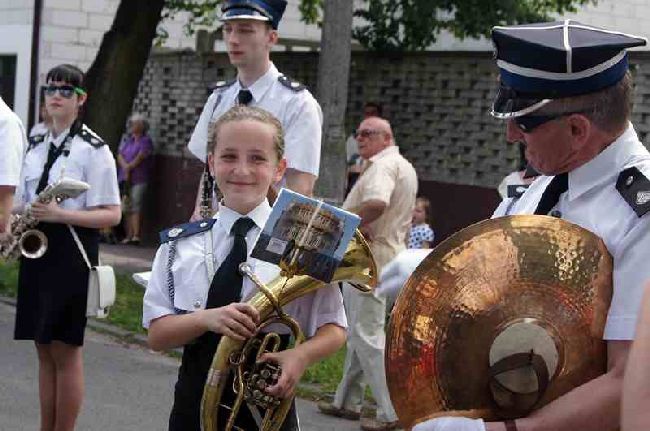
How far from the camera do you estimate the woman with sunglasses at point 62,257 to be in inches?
237

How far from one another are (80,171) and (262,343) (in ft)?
9.72

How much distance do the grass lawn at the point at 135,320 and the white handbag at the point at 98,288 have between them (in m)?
0.55

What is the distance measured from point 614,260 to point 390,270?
0.54 meters

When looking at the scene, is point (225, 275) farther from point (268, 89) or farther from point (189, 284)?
point (268, 89)

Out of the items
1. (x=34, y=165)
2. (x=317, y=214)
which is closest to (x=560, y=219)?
(x=317, y=214)

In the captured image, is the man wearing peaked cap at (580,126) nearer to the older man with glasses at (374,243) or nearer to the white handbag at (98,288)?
the white handbag at (98,288)

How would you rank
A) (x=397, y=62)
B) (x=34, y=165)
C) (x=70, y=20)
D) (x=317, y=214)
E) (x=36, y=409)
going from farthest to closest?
(x=70, y=20) < (x=397, y=62) < (x=36, y=409) < (x=34, y=165) < (x=317, y=214)

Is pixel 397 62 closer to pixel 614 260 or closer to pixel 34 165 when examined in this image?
pixel 34 165

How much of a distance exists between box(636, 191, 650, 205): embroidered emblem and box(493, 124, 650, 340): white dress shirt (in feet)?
0.08

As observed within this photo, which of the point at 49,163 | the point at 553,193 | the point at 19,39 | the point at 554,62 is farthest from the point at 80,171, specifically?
the point at 19,39

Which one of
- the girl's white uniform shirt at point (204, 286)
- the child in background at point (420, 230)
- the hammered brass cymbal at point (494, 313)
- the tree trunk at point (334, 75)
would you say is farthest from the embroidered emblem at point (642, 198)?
the child in background at point (420, 230)

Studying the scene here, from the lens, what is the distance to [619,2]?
21.4m

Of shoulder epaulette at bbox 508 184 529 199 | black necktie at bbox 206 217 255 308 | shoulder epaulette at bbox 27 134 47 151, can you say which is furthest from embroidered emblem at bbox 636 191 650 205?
shoulder epaulette at bbox 27 134 47 151

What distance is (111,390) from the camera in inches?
328
